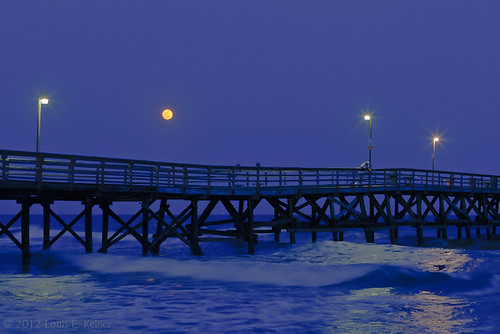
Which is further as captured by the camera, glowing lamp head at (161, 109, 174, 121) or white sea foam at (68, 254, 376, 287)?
glowing lamp head at (161, 109, 174, 121)

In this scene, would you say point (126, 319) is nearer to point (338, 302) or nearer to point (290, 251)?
point (338, 302)

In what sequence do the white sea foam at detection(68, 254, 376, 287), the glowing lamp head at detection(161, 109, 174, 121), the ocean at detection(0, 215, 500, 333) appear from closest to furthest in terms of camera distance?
the ocean at detection(0, 215, 500, 333) < the white sea foam at detection(68, 254, 376, 287) < the glowing lamp head at detection(161, 109, 174, 121)

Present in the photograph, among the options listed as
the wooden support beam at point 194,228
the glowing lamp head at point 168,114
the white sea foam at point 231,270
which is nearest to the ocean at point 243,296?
the white sea foam at point 231,270

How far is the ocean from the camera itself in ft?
42.3

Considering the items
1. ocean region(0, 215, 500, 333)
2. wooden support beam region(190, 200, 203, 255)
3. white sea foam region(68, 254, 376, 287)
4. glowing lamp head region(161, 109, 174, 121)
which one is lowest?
ocean region(0, 215, 500, 333)

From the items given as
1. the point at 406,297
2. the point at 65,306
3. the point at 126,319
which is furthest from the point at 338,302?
the point at 65,306

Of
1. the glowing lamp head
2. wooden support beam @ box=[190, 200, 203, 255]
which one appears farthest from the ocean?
the glowing lamp head

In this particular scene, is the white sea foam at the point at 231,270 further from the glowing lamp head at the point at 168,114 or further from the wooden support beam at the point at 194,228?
the glowing lamp head at the point at 168,114

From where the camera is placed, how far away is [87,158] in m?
21.9

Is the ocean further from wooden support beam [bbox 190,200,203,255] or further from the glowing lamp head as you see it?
the glowing lamp head

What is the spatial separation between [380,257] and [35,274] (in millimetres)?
14778

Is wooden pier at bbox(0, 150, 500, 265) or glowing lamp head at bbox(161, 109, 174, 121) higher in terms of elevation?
glowing lamp head at bbox(161, 109, 174, 121)

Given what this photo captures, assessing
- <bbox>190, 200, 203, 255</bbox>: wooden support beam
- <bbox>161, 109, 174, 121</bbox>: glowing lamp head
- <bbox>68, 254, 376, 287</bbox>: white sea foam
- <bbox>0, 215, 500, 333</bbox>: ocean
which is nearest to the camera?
<bbox>0, 215, 500, 333</bbox>: ocean

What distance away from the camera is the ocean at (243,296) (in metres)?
12.9
